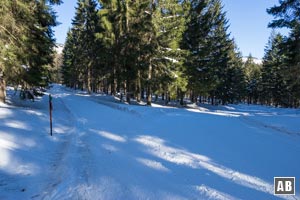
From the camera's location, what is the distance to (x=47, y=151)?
9.22 meters

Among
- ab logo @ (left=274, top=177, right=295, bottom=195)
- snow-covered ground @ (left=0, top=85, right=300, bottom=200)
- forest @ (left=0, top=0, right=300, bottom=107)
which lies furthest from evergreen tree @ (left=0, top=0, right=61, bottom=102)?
ab logo @ (left=274, top=177, right=295, bottom=195)

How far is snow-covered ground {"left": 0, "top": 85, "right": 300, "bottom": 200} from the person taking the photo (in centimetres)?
594

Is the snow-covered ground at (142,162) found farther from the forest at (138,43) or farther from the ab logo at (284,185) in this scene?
the forest at (138,43)

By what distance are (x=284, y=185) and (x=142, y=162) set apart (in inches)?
135

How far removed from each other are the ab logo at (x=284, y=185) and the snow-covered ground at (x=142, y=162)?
0.50 feet

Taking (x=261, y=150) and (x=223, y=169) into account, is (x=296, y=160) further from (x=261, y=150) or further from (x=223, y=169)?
(x=223, y=169)

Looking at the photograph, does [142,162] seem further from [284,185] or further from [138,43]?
[138,43]

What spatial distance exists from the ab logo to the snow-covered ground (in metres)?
0.15

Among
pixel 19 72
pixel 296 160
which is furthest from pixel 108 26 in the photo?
pixel 296 160

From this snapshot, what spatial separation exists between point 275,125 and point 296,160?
8354 mm

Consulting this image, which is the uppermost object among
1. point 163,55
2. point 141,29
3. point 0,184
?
point 141,29

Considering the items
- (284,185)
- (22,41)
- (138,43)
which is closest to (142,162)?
(284,185)

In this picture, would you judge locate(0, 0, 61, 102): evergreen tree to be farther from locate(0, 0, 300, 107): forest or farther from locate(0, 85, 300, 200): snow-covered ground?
locate(0, 85, 300, 200): snow-covered ground

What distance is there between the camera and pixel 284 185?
20.5 feet
